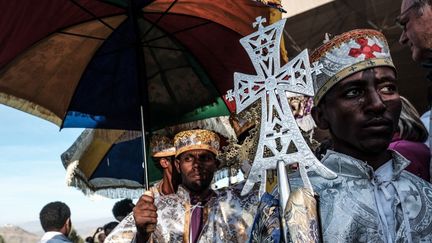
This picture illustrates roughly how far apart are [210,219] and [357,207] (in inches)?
73.6

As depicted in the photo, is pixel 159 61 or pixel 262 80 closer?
pixel 262 80

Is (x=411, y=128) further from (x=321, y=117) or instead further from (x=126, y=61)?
(x=126, y=61)

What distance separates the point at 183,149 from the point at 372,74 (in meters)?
2.21

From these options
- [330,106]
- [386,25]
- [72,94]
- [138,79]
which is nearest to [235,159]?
[138,79]

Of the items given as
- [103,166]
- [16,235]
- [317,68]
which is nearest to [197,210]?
[317,68]

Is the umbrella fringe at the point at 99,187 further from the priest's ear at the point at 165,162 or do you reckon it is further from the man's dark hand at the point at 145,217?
the man's dark hand at the point at 145,217

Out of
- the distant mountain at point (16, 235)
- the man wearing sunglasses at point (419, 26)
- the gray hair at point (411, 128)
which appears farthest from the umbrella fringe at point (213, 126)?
the distant mountain at point (16, 235)

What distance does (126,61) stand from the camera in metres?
4.20

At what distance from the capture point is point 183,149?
3828 mm

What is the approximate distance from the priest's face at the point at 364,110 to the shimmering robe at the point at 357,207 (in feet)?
0.26

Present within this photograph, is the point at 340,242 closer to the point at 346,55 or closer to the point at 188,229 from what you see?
the point at 346,55

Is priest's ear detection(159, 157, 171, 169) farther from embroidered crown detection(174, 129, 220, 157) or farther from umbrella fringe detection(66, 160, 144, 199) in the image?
umbrella fringe detection(66, 160, 144, 199)

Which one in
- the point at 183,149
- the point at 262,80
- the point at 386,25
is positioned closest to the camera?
the point at 262,80

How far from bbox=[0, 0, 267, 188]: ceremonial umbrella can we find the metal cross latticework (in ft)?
7.19
